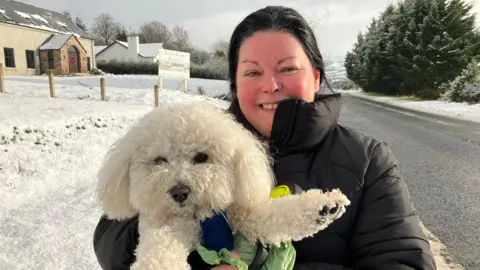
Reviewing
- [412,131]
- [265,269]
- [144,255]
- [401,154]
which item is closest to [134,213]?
[144,255]

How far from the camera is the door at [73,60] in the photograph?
42.6 meters

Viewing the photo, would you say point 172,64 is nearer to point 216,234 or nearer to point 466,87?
point 466,87

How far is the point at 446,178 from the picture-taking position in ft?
25.0

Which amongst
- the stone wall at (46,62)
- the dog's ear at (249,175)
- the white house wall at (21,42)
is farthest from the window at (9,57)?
the dog's ear at (249,175)

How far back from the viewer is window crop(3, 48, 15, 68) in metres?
36.7

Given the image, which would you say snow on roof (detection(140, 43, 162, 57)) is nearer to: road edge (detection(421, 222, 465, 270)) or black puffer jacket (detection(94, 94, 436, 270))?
road edge (detection(421, 222, 465, 270))

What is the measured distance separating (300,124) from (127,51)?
215 ft

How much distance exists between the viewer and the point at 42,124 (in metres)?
10.3

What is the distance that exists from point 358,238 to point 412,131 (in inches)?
538

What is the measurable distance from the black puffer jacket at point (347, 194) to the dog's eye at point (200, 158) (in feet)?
1.30

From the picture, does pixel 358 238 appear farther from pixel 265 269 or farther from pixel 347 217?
pixel 265 269

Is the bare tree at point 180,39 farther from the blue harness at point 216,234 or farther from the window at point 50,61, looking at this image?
the blue harness at point 216,234

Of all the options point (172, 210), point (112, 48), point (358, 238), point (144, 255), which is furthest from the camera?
point (112, 48)

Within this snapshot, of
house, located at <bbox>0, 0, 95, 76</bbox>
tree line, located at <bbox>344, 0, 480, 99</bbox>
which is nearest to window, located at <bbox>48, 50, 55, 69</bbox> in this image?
house, located at <bbox>0, 0, 95, 76</bbox>
